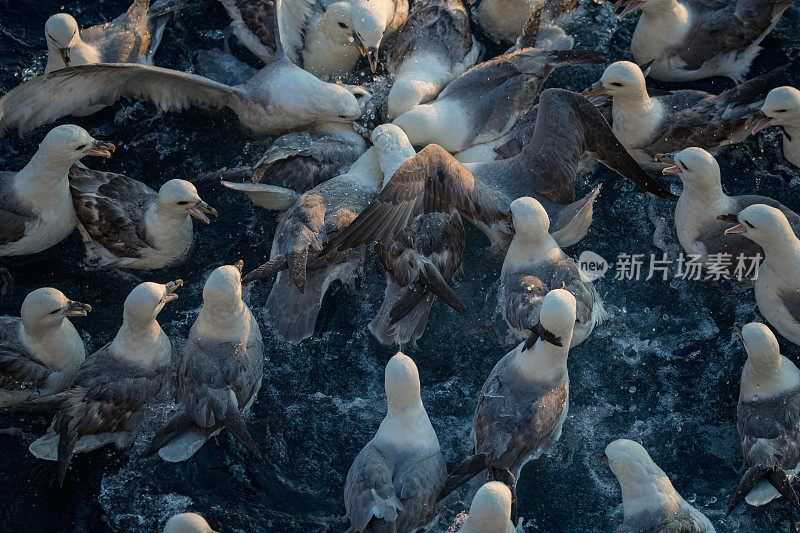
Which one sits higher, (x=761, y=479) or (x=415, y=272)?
(x=415, y=272)

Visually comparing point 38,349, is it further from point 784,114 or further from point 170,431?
point 784,114

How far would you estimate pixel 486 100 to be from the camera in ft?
23.1

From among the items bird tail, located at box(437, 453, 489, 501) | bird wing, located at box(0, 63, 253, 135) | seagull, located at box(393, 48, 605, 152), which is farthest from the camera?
seagull, located at box(393, 48, 605, 152)

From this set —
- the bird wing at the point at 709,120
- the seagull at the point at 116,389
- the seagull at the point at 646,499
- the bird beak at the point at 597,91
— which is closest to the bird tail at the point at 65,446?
the seagull at the point at 116,389

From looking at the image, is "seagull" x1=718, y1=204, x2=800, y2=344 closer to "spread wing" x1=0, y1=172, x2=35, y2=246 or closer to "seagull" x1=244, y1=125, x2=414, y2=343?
"seagull" x1=244, y1=125, x2=414, y2=343

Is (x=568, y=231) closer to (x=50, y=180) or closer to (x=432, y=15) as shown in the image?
(x=432, y=15)

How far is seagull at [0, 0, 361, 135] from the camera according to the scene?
263 inches

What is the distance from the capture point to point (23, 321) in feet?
18.6

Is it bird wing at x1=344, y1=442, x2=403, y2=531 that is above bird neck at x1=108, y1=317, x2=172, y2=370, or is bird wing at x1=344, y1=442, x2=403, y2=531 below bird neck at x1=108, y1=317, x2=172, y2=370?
below

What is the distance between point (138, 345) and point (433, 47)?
349cm

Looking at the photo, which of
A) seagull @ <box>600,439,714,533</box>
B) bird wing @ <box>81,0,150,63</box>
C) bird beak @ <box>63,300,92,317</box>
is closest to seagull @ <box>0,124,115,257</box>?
bird beak @ <box>63,300,92,317</box>

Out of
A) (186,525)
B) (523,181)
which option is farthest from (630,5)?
(186,525)

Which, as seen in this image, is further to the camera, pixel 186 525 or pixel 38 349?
pixel 38 349

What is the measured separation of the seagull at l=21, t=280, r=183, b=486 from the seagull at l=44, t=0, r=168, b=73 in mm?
2505
